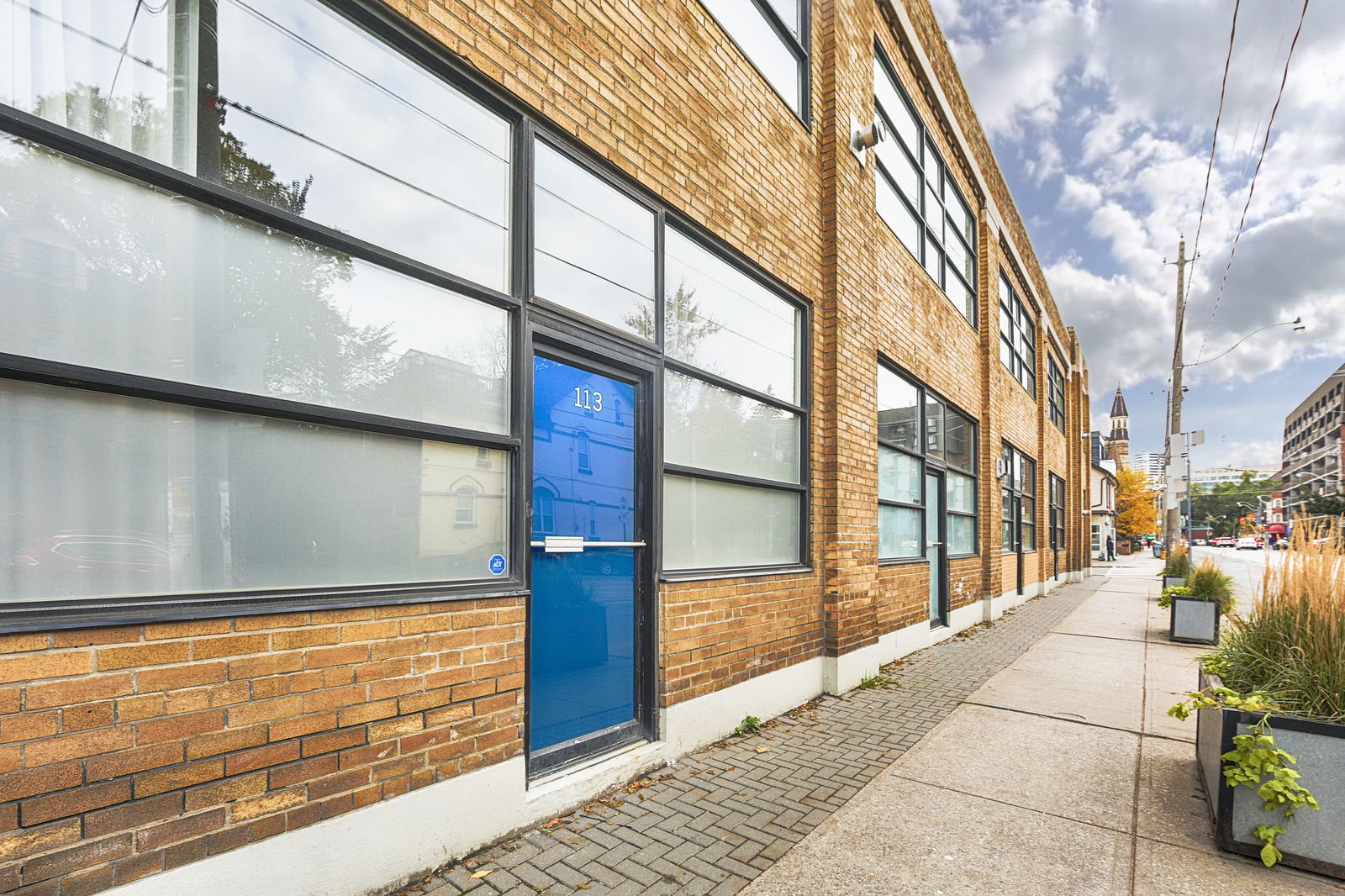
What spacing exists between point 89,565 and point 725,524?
3838mm

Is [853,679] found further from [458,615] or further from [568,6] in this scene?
[568,6]

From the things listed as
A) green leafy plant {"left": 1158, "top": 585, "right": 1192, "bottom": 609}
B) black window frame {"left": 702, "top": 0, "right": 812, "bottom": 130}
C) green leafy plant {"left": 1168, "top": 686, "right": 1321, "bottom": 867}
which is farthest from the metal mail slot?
green leafy plant {"left": 1158, "top": 585, "right": 1192, "bottom": 609}

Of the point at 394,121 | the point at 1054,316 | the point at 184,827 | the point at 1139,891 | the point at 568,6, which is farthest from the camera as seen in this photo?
the point at 1054,316

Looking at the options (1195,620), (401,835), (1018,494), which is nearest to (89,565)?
(401,835)

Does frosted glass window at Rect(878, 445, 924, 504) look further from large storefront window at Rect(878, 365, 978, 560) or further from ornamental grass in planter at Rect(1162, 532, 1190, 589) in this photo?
ornamental grass in planter at Rect(1162, 532, 1190, 589)

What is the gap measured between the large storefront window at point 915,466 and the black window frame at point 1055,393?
9.99 m

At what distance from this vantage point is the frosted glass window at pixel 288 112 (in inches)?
87.8

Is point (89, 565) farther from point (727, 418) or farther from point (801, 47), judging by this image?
point (801, 47)

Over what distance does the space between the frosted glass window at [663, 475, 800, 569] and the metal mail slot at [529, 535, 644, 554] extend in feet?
2.12

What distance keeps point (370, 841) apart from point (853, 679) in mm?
4854

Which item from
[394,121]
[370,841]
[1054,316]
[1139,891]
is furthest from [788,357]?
[1054,316]

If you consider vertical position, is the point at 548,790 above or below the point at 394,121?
below

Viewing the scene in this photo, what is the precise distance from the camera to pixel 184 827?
2.28 meters

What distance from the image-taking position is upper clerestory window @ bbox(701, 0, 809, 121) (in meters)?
5.64
